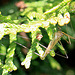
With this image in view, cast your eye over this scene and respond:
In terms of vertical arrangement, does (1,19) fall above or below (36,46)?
above

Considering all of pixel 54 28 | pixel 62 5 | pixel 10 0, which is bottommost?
pixel 10 0

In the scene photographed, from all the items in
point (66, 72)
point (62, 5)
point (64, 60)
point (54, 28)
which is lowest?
point (66, 72)

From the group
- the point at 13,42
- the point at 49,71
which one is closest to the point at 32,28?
the point at 13,42

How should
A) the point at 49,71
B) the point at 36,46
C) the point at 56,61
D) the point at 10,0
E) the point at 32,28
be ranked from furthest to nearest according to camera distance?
the point at 10,0 → the point at 49,71 → the point at 56,61 → the point at 36,46 → the point at 32,28

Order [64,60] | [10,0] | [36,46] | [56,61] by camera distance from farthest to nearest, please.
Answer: [10,0]
[64,60]
[56,61]
[36,46]

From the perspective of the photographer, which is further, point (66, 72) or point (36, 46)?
point (66, 72)

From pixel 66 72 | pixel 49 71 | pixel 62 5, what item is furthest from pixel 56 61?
pixel 62 5

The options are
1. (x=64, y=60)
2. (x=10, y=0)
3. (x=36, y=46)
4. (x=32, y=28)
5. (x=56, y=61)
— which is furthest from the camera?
(x=10, y=0)

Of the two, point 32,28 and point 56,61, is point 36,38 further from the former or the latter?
point 56,61

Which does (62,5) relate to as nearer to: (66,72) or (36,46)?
(36,46)
